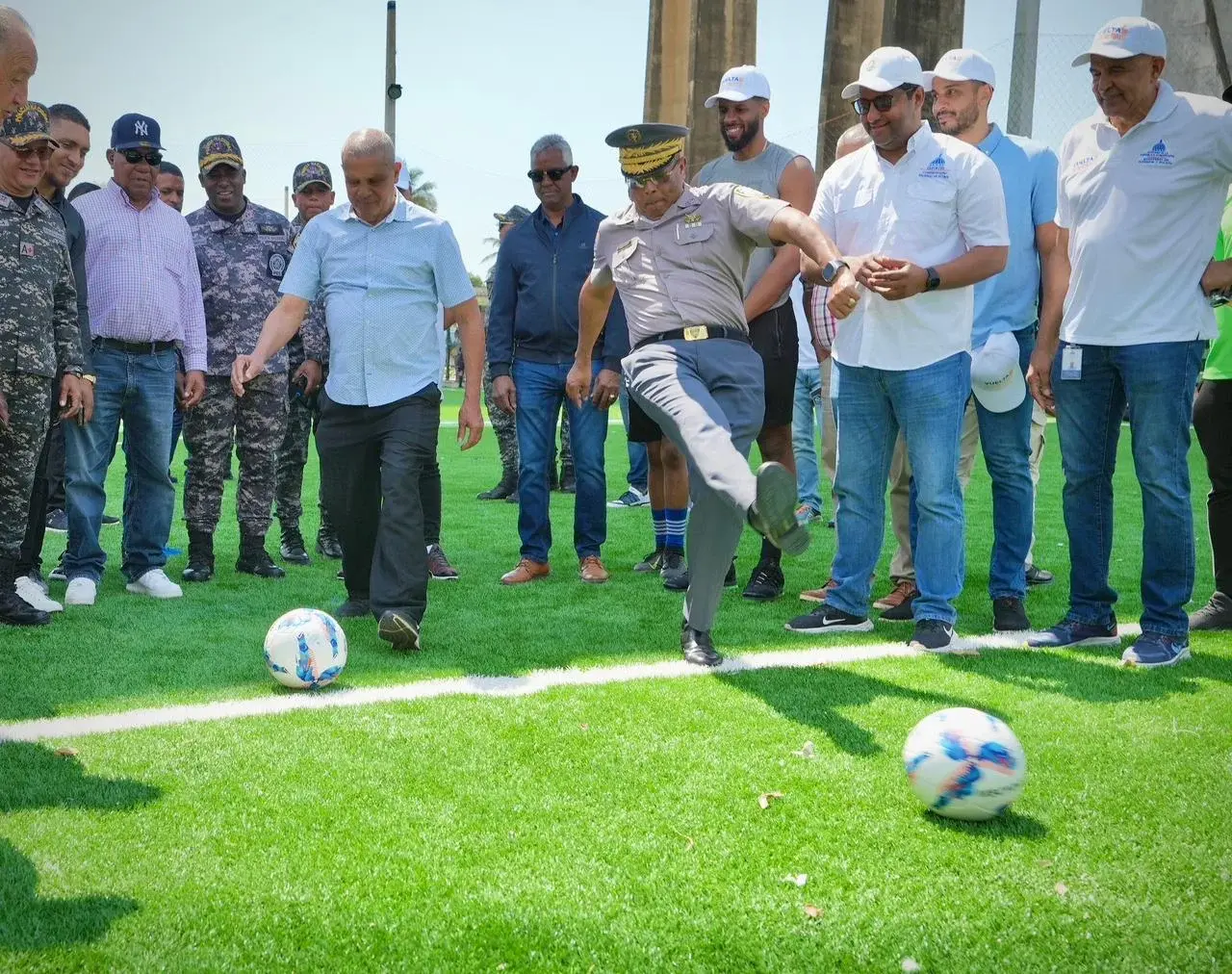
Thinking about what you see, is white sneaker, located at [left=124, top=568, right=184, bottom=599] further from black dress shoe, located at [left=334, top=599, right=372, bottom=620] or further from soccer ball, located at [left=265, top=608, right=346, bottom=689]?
soccer ball, located at [left=265, top=608, right=346, bottom=689]

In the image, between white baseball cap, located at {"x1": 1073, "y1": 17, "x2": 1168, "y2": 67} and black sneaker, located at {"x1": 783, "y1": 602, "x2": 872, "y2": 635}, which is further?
black sneaker, located at {"x1": 783, "y1": 602, "x2": 872, "y2": 635}

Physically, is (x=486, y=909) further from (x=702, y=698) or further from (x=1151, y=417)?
(x=1151, y=417)

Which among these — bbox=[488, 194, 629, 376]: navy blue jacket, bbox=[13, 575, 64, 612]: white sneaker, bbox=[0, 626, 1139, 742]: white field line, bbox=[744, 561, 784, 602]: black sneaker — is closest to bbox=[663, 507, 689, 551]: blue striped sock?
bbox=[744, 561, 784, 602]: black sneaker

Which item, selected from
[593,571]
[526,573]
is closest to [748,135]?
[593,571]

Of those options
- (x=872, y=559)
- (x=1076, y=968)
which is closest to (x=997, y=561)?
(x=872, y=559)

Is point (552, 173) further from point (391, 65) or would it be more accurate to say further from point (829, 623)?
point (391, 65)

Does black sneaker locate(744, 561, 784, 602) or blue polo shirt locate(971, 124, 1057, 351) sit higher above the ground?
blue polo shirt locate(971, 124, 1057, 351)

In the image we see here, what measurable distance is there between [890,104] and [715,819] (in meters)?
3.38

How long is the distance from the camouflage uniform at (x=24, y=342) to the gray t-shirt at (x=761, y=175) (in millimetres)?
3431

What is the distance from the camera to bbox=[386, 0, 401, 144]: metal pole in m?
19.2

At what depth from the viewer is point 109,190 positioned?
6.71 metres

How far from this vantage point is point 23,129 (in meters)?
5.49

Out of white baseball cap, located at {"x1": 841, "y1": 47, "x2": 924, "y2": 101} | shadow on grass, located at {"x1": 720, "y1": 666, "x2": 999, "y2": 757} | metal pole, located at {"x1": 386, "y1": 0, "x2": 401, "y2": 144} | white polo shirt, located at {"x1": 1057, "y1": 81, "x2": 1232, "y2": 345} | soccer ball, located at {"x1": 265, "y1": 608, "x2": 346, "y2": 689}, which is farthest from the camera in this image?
metal pole, located at {"x1": 386, "y1": 0, "x2": 401, "y2": 144}

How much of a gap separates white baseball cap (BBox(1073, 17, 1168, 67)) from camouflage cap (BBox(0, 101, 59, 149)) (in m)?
4.67
